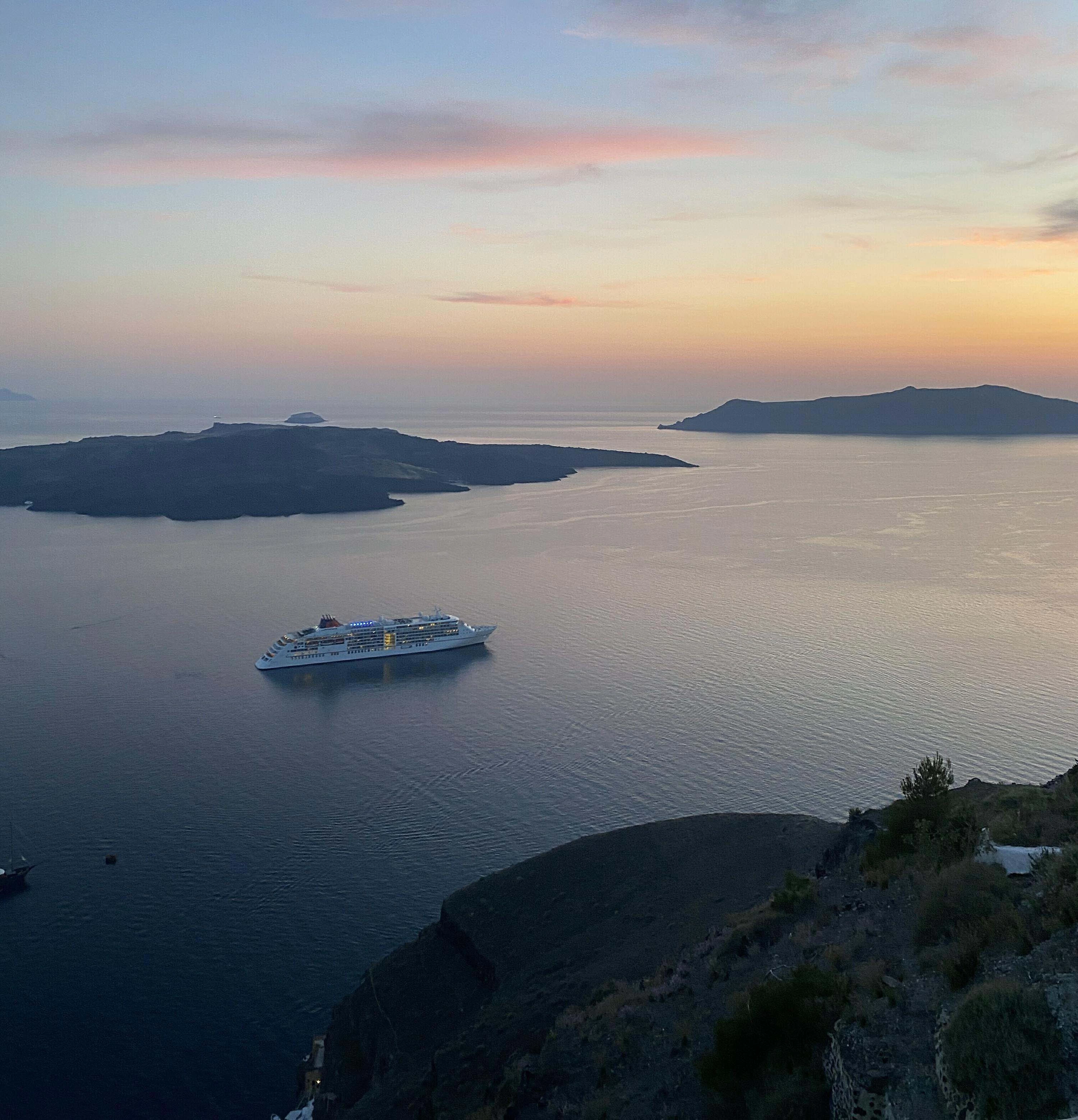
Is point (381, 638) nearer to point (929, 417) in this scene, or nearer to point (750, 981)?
point (750, 981)

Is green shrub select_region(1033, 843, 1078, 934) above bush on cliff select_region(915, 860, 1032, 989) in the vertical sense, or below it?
above

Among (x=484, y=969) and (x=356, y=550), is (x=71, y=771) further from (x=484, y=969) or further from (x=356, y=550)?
(x=356, y=550)

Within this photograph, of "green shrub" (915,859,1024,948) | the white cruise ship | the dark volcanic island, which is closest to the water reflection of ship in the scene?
the white cruise ship

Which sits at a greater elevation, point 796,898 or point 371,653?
point 796,898

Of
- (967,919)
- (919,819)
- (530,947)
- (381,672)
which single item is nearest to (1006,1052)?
(967,919)

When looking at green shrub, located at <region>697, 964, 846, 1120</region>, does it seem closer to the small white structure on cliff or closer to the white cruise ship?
the small white structure on cliff

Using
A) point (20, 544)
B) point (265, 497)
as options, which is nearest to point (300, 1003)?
point (20, 544)
